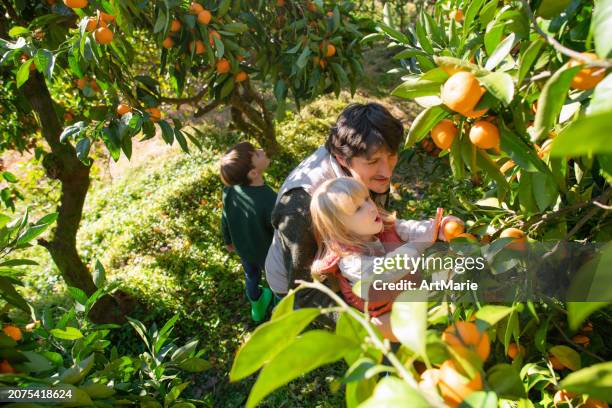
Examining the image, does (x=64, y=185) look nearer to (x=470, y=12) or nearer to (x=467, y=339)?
(x=470, y=12)

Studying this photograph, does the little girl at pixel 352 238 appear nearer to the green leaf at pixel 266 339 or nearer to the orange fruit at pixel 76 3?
the green leaf at pixel 266 339

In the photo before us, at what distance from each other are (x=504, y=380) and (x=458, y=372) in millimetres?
92

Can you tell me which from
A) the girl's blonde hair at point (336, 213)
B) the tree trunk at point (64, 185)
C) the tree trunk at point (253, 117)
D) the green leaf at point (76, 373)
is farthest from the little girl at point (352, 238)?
the tree trunk at point (253, 117)

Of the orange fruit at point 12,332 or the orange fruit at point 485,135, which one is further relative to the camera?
the orange fruit at point 12,332

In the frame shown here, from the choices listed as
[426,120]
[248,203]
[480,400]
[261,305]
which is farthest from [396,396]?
[261,305]

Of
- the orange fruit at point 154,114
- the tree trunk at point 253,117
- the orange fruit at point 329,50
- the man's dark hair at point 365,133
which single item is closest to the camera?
the man's dark hair at point 365,133

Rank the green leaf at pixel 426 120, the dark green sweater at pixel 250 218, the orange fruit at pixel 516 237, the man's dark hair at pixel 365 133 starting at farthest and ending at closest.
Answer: the dark green sweater at pixel 250 218 → the man's dark hair at pixel 365 133 → the orange fruit at pixel 516 237 → the green leaf at pixel 426 120

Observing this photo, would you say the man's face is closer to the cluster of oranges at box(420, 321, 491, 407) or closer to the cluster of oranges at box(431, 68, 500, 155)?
the cluster of oranges at box(431, 68, 500, 155)

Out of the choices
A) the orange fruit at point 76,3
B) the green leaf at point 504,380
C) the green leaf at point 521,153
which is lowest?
the green leaf at point 504,380

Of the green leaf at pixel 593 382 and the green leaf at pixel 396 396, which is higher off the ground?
the green leaf at pixel 396 396

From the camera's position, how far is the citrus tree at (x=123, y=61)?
195cm

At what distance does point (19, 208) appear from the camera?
584cm

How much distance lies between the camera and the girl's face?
4.63ft

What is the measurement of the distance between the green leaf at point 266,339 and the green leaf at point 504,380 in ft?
0.97
